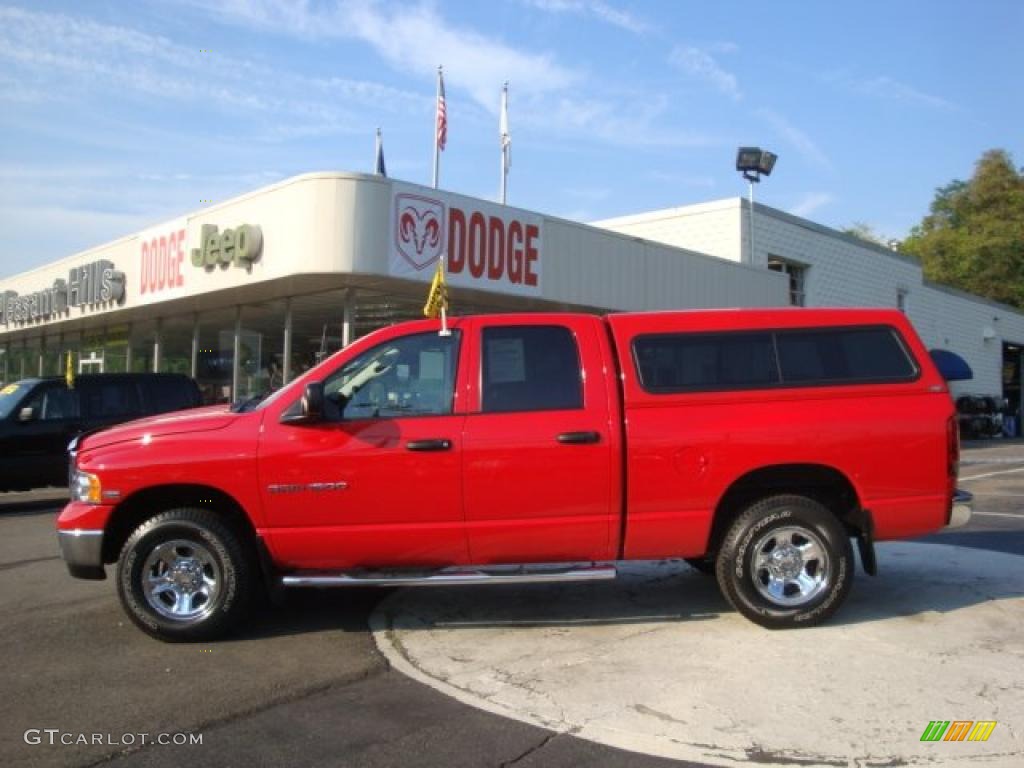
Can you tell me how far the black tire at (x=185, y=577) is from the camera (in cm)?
548

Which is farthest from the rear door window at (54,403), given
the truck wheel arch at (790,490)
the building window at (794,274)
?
the building window at (794,274)

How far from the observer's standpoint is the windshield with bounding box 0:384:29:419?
1215 centimetres

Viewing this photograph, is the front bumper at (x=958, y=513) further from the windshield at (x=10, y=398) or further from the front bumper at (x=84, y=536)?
the windshield at (x=10, y=398)

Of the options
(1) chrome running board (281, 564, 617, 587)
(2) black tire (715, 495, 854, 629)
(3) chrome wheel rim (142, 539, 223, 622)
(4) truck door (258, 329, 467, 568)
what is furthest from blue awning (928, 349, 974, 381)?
(3) chrome wheel rim (142, 539, 223, 622)

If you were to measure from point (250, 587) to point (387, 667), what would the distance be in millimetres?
1121

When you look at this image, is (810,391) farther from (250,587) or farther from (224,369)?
(224,369)

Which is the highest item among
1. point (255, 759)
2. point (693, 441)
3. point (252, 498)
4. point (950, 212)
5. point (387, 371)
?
point (950, 212)

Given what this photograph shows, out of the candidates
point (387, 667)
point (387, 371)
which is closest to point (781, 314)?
point (387, 371)

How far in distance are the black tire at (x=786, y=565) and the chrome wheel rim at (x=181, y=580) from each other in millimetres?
3272

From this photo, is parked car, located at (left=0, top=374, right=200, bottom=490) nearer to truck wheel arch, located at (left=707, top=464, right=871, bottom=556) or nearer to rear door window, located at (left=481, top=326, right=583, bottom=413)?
rear door window, located at (left=481, top=326, right=583, bottom=413)

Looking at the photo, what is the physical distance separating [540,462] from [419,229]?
10.3m

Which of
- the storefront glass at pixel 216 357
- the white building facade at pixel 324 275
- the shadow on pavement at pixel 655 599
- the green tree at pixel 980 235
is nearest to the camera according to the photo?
the shadow on pavement at pixel 655 599

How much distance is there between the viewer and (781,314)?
233 inches

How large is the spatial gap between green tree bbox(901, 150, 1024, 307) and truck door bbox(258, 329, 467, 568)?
60606mm
